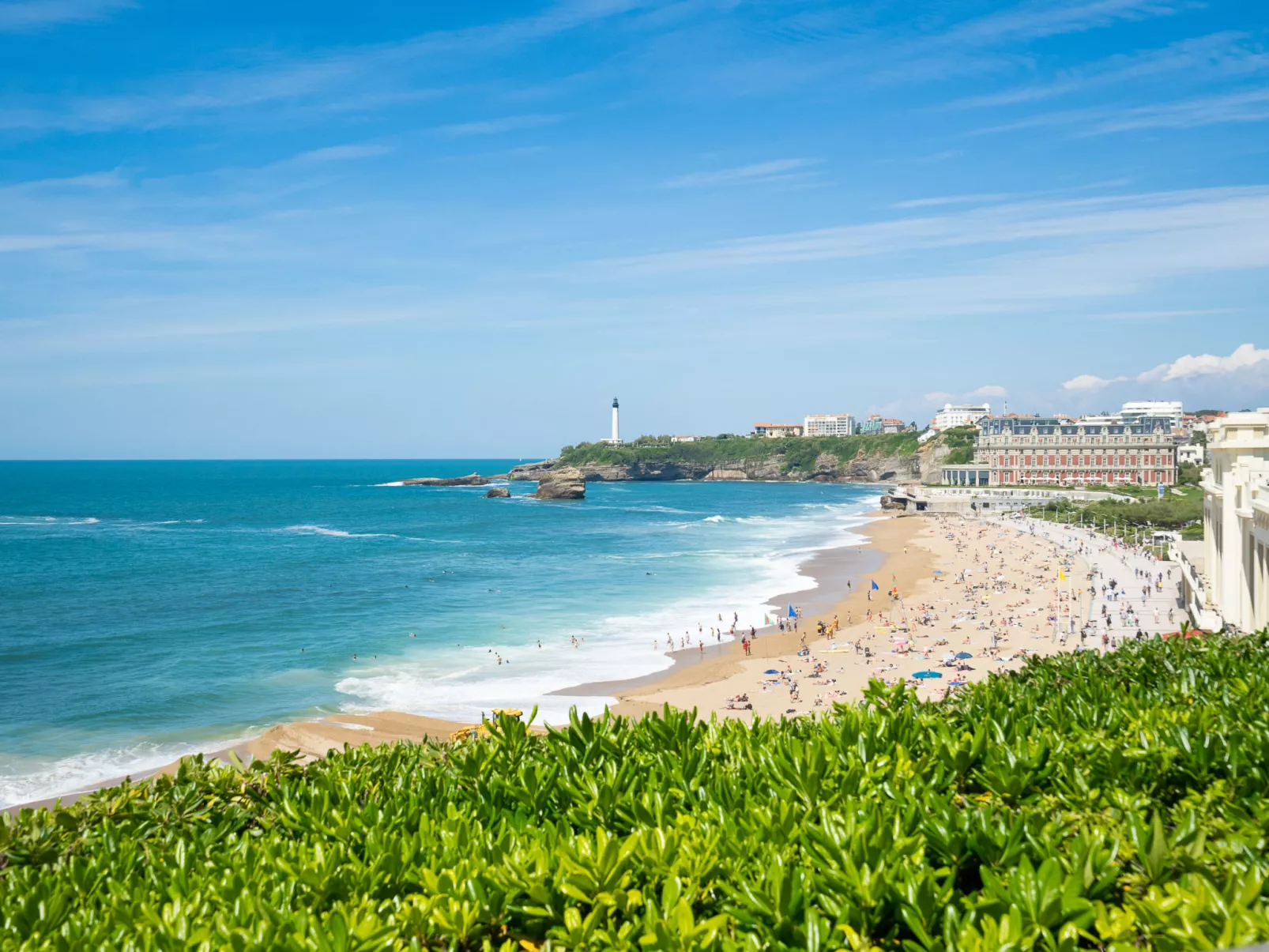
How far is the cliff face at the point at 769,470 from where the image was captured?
17700 cm

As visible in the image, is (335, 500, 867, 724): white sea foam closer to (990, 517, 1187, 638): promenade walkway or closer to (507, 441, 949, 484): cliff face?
(990, 517, 1187, 638): promenade walkway

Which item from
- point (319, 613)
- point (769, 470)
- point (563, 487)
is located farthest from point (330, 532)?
point (769, 470)

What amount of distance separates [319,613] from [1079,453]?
113835 mm

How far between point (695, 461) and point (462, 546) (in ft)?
432

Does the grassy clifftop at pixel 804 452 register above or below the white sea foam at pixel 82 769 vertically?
above

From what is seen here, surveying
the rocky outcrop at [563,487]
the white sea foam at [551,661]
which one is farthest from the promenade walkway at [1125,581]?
the rocky outcrop at [563,487]

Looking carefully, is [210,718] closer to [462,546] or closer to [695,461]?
[462,546]

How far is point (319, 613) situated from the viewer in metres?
43.1

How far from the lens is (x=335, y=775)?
25.3 ft

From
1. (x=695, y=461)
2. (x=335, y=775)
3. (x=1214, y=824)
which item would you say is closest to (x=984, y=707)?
(x=1214, y=824)

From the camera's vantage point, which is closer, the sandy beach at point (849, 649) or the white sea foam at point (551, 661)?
the sandy beach at point (849, 649)

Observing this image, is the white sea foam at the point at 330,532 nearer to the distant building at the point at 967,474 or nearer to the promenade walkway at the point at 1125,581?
the promenade walkway at the point at 1125,581

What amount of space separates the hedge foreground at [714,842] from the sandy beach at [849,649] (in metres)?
5.09

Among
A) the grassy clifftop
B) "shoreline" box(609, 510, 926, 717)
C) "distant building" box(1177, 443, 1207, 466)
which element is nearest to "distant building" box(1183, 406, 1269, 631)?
"shoreline" box(609, 510, 926, 717)
